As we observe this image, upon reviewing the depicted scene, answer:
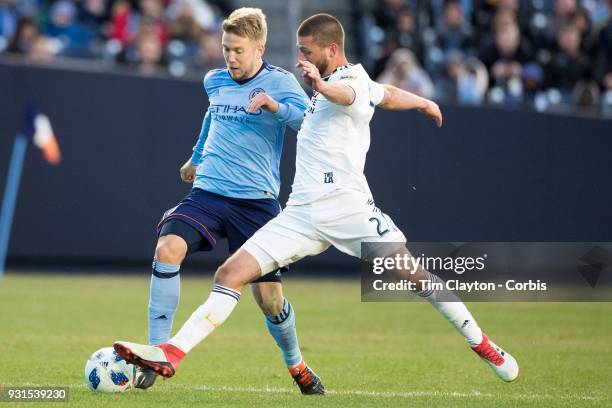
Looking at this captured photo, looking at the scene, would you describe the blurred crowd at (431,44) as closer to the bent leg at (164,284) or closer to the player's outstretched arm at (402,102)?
the player's outstretched arm at (402,102)

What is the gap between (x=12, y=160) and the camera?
1759 cm

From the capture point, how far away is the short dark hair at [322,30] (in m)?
7.61

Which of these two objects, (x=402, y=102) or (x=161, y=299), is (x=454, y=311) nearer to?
(x=402, y=102)

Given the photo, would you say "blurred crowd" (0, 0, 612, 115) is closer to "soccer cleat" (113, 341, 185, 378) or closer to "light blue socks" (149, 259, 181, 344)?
"light blue socks" (149, 259, 181, 344)

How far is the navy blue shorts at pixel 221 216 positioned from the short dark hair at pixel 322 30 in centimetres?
134

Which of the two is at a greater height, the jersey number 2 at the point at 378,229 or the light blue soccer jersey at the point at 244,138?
the light blue soccer jersey at the point at 244,138

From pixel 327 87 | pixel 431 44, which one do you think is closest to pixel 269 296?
pixel 327 87

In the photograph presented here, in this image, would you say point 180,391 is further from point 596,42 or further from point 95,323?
point 596,42

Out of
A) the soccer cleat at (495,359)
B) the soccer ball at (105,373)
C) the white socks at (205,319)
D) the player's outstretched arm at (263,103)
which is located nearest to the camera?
the white socks at (205,319)

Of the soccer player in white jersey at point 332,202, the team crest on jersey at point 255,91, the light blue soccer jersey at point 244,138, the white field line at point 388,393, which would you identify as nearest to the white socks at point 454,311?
the soccer player in white jersey at point 332,202

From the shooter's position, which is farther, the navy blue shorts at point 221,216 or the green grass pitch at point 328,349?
the navy blue shorts at point 221,216

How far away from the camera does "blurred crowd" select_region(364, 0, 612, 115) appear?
18.2 meters

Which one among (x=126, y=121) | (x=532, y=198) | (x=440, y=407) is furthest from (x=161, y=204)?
(x=440, y=407)

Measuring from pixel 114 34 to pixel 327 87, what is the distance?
39.6 ft
